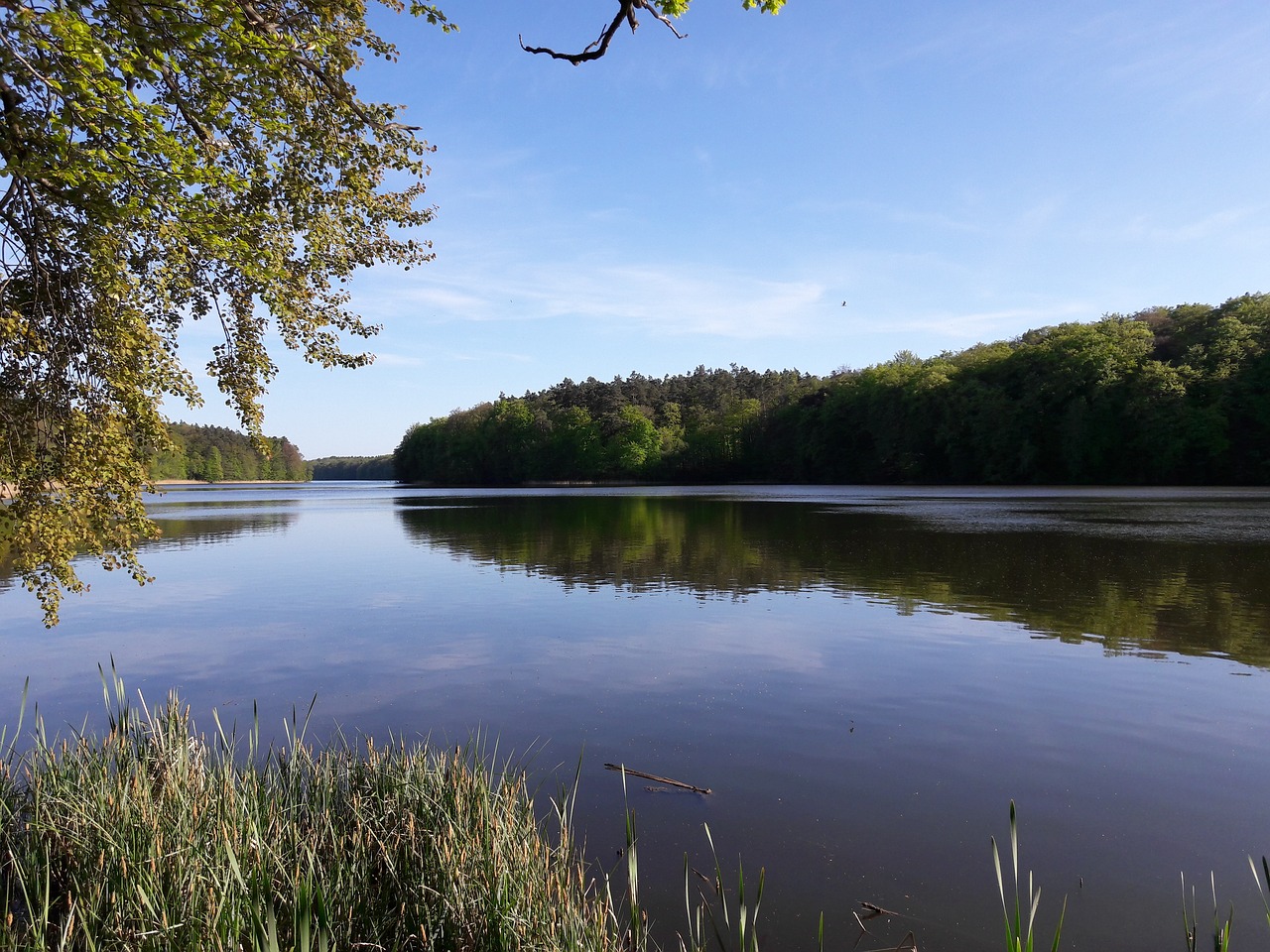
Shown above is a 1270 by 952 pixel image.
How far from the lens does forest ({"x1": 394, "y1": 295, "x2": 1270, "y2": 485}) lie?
70.2 meters

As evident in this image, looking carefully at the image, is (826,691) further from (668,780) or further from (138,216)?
(138,216)

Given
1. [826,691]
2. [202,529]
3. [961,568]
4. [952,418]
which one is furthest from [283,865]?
[952,418]

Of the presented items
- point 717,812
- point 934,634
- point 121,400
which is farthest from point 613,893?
point 934,634

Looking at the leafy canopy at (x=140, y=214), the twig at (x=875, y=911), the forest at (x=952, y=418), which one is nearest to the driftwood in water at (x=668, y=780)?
the twig at (x=875, y=911)

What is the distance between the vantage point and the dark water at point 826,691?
553cm

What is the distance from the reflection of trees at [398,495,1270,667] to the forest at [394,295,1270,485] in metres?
50.7

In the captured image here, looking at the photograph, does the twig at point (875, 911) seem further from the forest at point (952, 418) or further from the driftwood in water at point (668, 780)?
the forest at point (952, 418)

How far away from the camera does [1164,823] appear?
239 inches

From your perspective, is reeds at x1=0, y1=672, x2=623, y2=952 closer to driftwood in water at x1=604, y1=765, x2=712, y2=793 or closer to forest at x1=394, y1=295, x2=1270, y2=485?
driftwood in water at x1=604, y1=765, x2=712, y2=793

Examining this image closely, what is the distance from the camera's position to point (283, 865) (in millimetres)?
4297

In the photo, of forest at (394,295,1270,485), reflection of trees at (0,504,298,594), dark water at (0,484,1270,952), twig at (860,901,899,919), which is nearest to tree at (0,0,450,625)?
dark water at (0,484,1270,952)

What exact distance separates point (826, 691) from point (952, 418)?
8785 centimetres

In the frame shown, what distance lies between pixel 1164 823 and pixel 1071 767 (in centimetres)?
113

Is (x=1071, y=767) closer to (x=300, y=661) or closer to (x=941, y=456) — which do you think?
(x=300, y=661)
